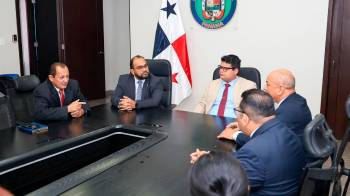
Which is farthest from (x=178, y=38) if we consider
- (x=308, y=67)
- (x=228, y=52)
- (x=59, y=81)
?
(x=59, y=81)

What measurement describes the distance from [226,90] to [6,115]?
1800 millimetres

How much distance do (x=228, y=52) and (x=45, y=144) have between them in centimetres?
273

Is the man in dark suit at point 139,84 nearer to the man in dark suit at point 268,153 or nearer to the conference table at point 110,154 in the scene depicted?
the conference table at point 110,154

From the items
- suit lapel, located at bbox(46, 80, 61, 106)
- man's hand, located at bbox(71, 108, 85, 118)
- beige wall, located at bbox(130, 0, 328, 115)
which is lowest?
man's hand, located at bbox(71, 108, 85, 118)

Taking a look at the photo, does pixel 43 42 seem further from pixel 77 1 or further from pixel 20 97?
pixel 20 97

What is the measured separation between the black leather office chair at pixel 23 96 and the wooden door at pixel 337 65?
301 centimetres

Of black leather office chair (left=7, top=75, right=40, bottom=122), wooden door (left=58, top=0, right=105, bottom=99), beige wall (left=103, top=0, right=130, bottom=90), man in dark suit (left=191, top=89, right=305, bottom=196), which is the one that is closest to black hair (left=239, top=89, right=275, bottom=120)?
man in dark suit (left=191, top=89, right=305, bottom=196)

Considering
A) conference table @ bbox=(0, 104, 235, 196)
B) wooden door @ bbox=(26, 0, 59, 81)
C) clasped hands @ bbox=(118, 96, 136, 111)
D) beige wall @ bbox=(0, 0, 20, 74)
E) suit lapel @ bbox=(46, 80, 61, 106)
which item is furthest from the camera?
wooden door @ bbox=(26, 0, 59, 81)

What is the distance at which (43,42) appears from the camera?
5.86 metres

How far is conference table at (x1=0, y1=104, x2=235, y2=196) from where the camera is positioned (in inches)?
52.9

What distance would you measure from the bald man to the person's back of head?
99 centimetres

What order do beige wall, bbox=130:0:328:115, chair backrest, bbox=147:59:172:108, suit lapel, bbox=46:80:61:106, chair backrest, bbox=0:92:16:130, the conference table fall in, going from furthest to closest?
beige wall, bbox=130:0:328:115 < chair backrest, bbox=147:59:172:108 < suit lapel, bbox=46:80:61:106 < chair backrest, bbox=0:92:16:130 < the conference table

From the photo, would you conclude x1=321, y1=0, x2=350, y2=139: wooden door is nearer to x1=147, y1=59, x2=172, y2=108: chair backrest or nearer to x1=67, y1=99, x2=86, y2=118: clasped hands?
x1=147, y1=59, x2=172, y2=108: chair backrest

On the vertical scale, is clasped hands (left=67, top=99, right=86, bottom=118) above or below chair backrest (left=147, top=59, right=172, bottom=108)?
below
